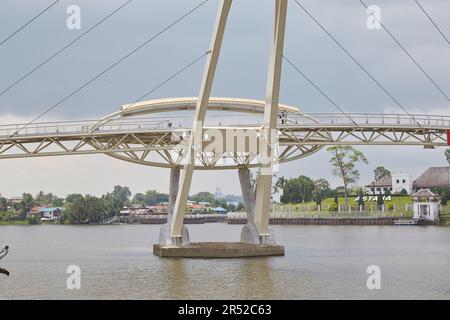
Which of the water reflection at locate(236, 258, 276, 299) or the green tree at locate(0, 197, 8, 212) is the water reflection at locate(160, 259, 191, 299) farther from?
the green tree at locate(0, 197, 8, 212)

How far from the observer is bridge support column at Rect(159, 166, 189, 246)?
54.5 meters

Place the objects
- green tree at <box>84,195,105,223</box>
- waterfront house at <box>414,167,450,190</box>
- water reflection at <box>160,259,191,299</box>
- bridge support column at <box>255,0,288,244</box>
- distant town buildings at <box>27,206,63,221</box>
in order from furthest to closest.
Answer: distant town buildings at <box>27,206,63,221</box> < green tree at <box>84,195,105,223</box> < waterfront house at <box>414,167,450,190</box> < bridge support column at <box>255,0,288,244</box> < water reflection at <box>160,259,191,299</box>

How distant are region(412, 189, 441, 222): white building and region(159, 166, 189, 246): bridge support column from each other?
75.9m

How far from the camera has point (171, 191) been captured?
186 ft

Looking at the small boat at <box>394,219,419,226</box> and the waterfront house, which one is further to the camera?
the waterfront house

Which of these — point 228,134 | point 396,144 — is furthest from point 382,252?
point 228,134

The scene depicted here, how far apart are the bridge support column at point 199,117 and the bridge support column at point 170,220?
0.79 meters

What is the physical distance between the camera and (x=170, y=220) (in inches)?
2191

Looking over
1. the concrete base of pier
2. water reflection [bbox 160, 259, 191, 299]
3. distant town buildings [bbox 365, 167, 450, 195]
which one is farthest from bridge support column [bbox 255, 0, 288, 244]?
distant town buildings [bbox 365, 167, 450, 195]

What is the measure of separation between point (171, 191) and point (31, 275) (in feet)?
52.6

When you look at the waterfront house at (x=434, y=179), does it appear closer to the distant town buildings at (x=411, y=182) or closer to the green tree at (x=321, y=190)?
the distant town buildings at (x=411, y=182)

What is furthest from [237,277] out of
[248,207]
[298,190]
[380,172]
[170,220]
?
[380,172]

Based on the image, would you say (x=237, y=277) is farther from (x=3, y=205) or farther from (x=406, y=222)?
(x=3, y=205)
